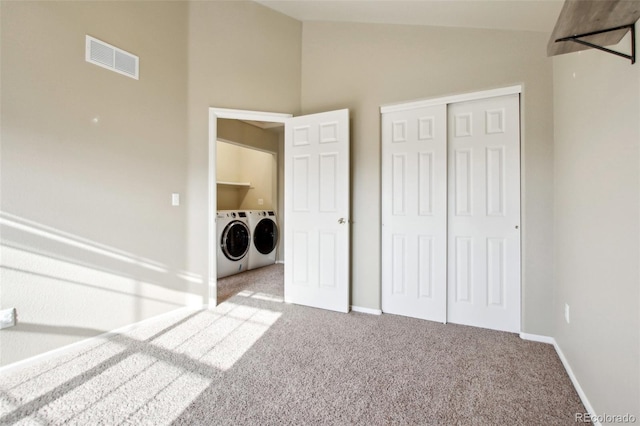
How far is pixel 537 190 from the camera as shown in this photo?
2.21 m

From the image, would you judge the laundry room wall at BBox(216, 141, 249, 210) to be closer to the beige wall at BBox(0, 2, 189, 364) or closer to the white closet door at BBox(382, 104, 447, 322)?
the beige wall at BBox(0, 2, 189, 364)

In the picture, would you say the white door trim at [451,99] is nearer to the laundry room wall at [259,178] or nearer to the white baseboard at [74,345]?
the white baseboard at [74,345]

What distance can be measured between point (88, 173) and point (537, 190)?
10.9 ft

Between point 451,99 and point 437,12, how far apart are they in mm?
694

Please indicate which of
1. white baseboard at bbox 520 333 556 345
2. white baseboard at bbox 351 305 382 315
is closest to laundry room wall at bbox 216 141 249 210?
white baseboard at bbox 351 305 382 315

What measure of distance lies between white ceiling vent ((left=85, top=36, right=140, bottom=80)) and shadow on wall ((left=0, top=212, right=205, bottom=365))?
1232 mm

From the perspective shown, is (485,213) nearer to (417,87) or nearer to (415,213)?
(415,213)

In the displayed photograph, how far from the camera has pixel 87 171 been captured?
6.82 feet

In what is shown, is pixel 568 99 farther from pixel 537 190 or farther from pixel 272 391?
pixel 272 391

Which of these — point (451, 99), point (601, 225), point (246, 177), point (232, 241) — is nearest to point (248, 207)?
point (246, 177)

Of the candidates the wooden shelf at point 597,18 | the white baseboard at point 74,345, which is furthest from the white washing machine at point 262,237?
the wooden shelf at point 597,18

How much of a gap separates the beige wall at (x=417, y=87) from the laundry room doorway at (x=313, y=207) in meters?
0.17

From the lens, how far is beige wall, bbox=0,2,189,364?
177 cm

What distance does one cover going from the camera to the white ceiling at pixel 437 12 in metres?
2.04
